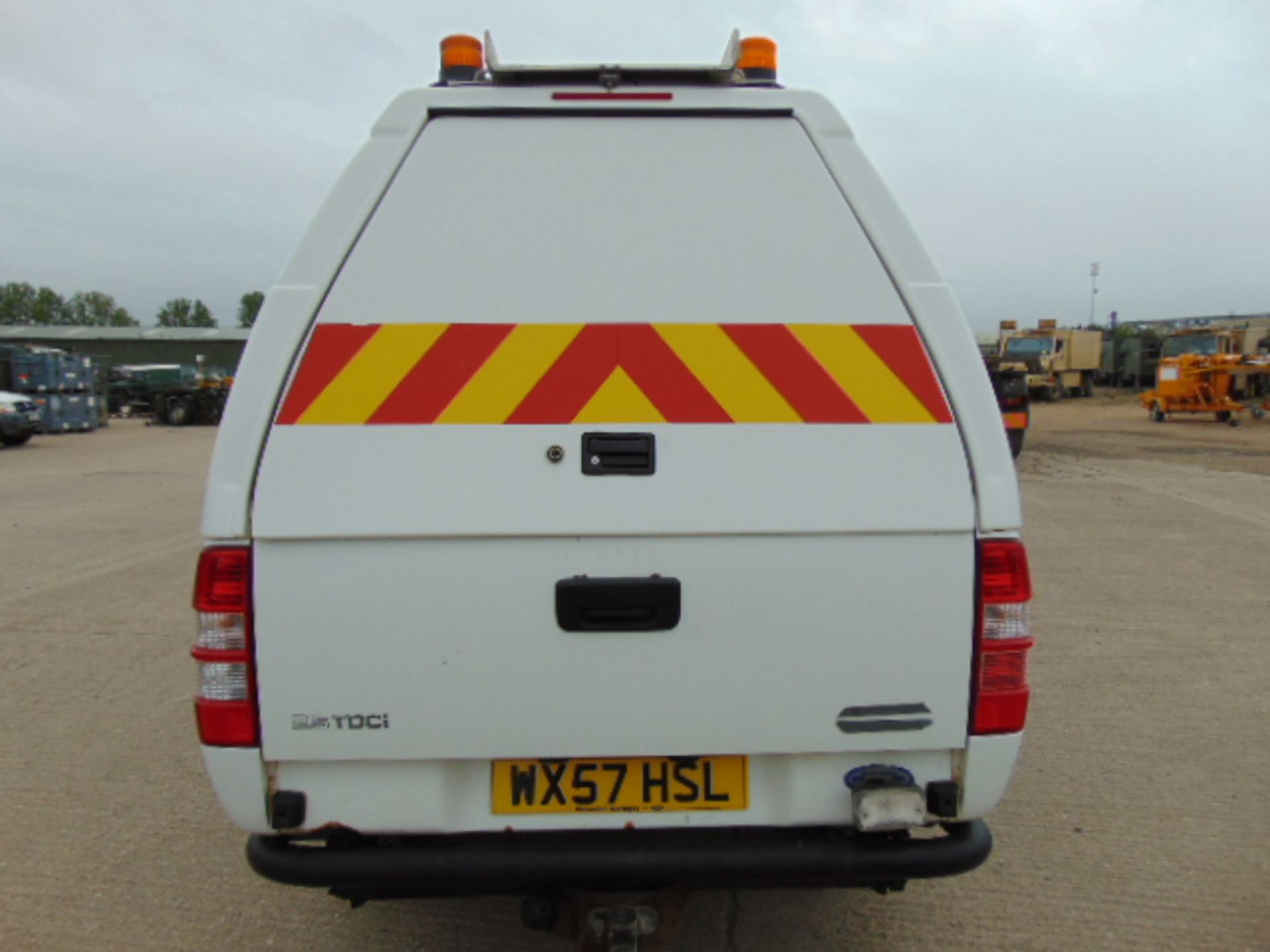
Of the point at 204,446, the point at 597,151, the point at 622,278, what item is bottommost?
the point at 204,446

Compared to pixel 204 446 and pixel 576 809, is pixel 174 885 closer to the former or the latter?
pixel 576 809

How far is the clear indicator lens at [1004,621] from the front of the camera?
212 cm

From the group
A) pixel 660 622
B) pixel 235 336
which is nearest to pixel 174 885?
pixel 660 622

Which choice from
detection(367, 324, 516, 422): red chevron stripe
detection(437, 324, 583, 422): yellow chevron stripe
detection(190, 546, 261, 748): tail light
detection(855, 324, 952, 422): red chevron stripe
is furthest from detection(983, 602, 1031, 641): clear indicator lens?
detection(190, 546, 261, 748): tail light

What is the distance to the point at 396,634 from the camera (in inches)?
80.7

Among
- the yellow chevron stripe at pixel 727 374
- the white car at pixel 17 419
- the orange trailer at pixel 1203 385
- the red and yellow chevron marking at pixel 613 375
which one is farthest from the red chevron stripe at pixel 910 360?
the orange trailer at pixel 1203 385

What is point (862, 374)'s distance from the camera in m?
2.09

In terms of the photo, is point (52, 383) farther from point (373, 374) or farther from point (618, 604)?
point (618, 604)

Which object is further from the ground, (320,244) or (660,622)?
(320,244)

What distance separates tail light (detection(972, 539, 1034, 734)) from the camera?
2.09 meters

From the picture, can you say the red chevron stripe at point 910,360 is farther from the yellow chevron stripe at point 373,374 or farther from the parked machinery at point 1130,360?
the parked machinery at point 1130,360

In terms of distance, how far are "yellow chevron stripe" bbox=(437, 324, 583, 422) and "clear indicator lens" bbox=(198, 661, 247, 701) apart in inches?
28.8

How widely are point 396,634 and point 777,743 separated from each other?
35.7 inches

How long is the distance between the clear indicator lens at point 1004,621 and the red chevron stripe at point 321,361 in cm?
156
